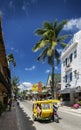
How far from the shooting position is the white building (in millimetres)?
44969

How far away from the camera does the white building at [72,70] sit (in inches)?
1770

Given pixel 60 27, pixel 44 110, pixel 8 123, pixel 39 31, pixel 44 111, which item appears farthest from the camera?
pixel 39 31

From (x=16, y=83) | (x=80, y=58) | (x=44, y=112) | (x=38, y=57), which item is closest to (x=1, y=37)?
(x=44, y=112)

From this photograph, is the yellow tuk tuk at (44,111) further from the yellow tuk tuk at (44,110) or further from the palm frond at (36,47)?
the palm frond at (36,47)

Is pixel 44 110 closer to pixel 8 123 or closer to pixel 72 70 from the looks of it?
pixel 8 123

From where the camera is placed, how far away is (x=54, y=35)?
47375mm

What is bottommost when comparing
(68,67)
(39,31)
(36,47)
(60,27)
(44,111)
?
(44,111)

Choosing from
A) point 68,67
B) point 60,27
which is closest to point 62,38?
point 60,27

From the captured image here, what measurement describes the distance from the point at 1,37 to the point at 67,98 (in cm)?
4219

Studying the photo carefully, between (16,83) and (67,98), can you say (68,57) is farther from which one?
(16,83)

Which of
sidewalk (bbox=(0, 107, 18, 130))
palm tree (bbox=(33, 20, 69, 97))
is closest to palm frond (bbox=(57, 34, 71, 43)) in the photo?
palm tree (bbox=(33, 20, 69, 97))

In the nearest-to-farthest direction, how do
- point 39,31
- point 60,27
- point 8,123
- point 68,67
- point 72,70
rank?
point 8,123 < point 60,27 < point 39,31 < point 72,70 < point 68,67

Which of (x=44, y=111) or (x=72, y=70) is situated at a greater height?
(x=72, y=70)

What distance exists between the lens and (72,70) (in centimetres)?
4869
